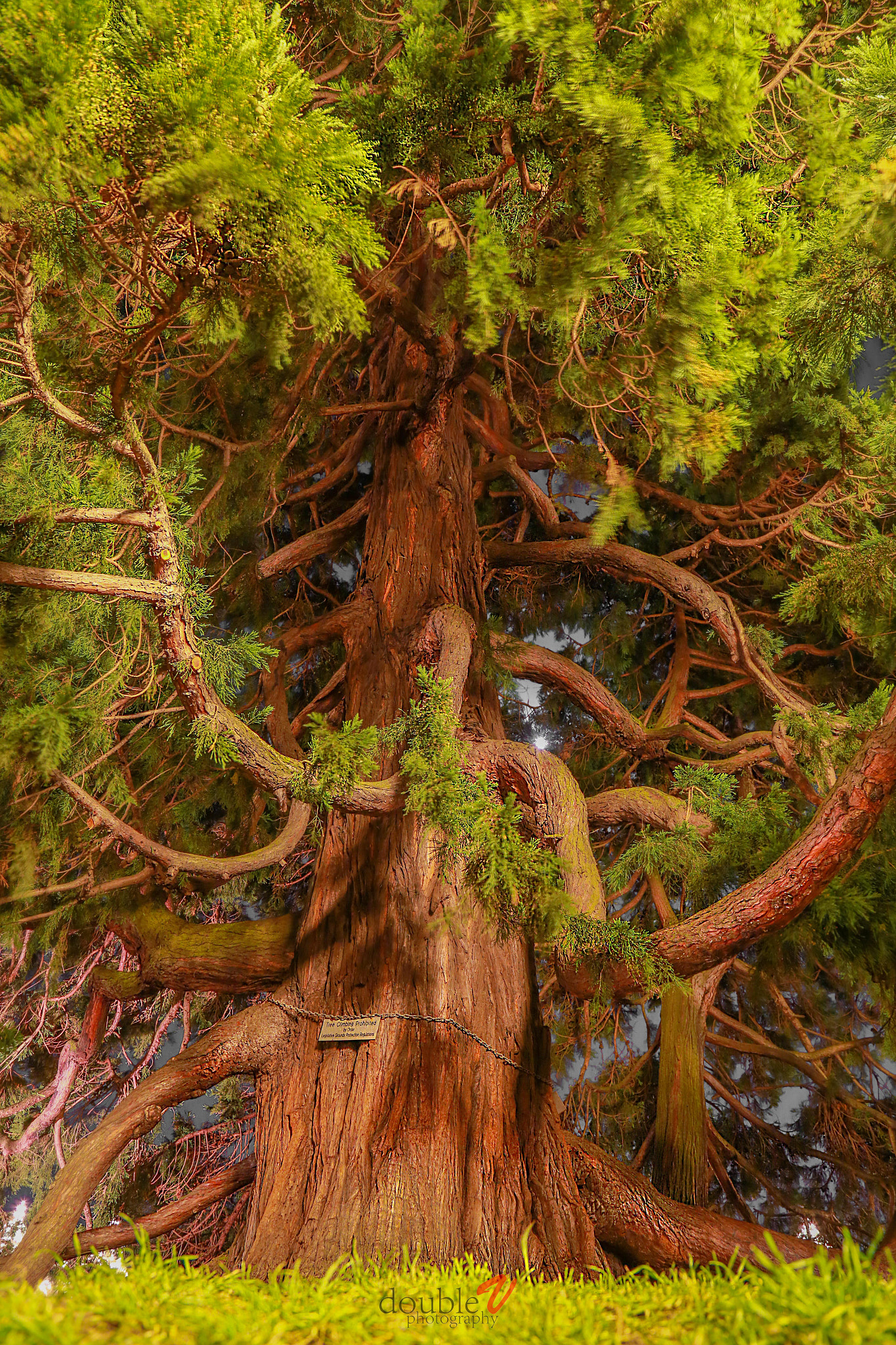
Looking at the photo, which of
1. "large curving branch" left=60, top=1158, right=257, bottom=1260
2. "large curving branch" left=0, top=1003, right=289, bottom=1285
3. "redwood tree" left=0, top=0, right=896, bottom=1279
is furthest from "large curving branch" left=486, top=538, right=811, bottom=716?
"large curving branch" left=60, top=1158, right=257, bottom=1260

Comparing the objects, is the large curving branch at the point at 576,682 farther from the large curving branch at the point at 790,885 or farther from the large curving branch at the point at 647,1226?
the large curving branch at the point at 647,1226

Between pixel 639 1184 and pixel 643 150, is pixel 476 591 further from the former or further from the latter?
pixel 639 1184

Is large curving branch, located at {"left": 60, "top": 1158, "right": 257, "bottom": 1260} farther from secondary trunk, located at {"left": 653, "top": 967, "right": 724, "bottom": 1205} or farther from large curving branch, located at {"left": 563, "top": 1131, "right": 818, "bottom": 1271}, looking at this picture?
secondary trunk, located at {"left": 653, "top": 967, "right": 724, "bottom": 1205}

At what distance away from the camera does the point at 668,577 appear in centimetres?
376

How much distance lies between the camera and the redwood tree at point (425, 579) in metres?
1.64

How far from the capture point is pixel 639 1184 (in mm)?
2850

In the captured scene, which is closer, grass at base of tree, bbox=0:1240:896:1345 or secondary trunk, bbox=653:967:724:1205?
grass at base of tree, bbox=0:1240:896:1345

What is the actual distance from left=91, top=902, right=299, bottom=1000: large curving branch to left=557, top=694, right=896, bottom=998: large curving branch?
1450mm

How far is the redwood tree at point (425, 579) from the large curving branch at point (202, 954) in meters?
0.02

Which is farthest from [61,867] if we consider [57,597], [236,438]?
[236,438]

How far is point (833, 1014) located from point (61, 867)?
17.0 feet

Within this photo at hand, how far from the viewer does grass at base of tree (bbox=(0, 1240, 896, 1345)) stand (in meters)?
0.90

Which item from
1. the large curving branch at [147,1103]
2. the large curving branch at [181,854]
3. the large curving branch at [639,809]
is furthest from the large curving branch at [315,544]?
the large curving branch at [147,1103]

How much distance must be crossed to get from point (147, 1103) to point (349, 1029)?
77cm
